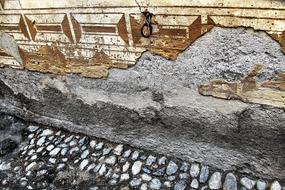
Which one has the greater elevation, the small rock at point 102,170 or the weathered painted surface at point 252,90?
the weathered painted surface at point 252,90

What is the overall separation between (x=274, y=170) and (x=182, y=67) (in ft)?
2.63

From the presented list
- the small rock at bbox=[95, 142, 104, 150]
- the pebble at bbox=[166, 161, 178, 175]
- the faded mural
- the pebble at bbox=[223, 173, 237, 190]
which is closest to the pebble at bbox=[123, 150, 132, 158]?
the small rock at bbox=[95, 142, 104, 150]

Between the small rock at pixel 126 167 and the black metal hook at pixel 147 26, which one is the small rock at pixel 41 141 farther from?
the black metal hook at pixel 147 26

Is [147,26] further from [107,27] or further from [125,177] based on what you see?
[125,177]

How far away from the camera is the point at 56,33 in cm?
248

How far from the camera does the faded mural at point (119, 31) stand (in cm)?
184

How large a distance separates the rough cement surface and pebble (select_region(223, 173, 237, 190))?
0.17 ft

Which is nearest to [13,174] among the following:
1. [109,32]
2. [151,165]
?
[151,165]

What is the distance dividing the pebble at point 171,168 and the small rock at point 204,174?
171mm

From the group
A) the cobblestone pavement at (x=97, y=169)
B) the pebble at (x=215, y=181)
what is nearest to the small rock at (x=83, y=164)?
the cobblestone pavement at (x=97, y=169)

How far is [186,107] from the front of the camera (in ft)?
7.47

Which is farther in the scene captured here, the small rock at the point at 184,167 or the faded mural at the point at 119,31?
the small rock at the point at 184,167

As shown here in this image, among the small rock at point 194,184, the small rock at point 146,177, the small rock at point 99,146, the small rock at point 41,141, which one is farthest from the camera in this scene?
the small rock at point 41,141

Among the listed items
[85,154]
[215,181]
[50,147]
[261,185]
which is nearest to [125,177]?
[85,154]
